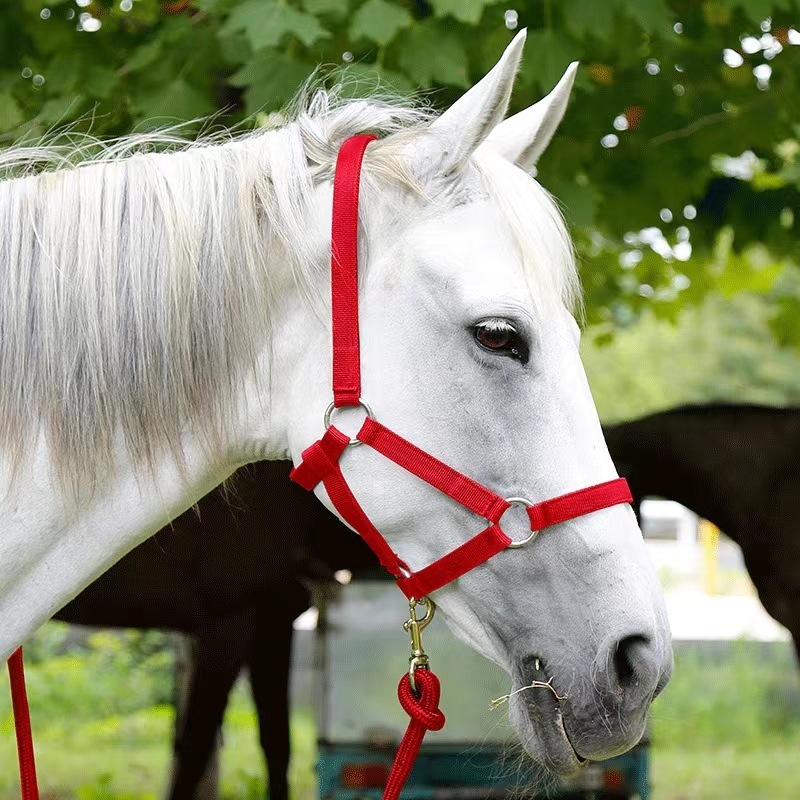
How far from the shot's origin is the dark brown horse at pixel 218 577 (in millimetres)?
5336

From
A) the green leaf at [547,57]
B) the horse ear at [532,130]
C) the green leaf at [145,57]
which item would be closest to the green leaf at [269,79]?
the green leaf at [145,57]

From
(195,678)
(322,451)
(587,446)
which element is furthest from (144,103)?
(195,678)

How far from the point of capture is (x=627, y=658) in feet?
5.13

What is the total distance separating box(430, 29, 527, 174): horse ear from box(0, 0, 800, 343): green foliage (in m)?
0.88

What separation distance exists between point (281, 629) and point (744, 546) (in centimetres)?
247

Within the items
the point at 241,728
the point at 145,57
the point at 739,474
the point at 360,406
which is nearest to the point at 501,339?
the point at 360,406

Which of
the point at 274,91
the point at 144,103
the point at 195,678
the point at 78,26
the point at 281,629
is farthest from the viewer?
the point at 281,629

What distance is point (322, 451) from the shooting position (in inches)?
64.9

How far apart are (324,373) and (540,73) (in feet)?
5.35

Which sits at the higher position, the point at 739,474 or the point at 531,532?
the point at 531,532

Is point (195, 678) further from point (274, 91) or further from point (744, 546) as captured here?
point (274, 91)

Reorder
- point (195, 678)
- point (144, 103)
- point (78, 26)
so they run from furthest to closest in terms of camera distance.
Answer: point (195, 678) → point (78, 26) → point (144, 103)

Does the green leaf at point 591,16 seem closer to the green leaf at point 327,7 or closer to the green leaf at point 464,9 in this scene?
the green leaf at point 464,9

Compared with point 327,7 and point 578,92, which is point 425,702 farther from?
point 578,92
